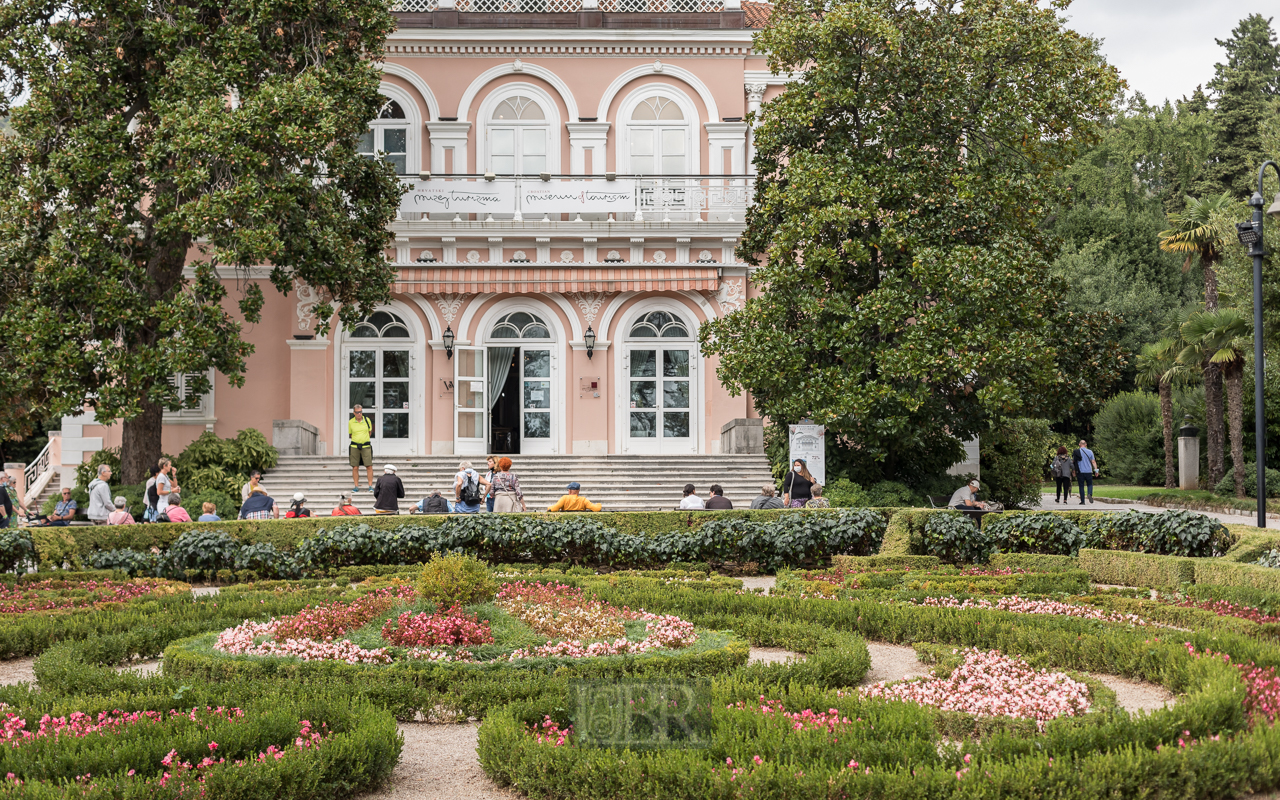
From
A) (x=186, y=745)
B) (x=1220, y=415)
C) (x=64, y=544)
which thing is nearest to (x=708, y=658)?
(x=186, y=745)

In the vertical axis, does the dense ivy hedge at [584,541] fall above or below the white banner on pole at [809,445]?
below

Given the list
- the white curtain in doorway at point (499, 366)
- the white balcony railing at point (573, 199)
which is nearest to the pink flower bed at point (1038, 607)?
the white balcony railing at point (573, 199)

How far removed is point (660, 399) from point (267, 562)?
12352mm

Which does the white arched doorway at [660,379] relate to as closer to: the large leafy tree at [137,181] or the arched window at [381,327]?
the arched window at [381,327]

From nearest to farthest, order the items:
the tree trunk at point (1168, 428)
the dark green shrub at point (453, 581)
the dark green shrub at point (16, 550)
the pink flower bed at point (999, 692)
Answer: the pink flower bed at point (999, 692) < the dark green shrub at point (453, 581) < the dark green shrub at point (16, 550) < the tree trunk at point (1168, 428)

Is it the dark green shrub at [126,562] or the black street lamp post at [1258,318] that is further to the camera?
the black street lamp post at [1258,318]

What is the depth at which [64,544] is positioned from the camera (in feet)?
43.3

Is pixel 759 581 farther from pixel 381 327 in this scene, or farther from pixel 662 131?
pixel 662 131

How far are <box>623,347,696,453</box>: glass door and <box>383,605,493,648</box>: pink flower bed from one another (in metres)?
16.1

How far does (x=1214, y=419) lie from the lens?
2905cm

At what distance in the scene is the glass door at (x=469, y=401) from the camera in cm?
2427

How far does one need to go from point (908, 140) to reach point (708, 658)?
1437cm

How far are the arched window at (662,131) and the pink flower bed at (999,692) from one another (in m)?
19.6

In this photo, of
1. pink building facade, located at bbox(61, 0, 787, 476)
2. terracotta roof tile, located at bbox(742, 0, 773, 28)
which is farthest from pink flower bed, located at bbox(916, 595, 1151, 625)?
terracotta roof tile, located at bbox(742, 0, 773, 28)
